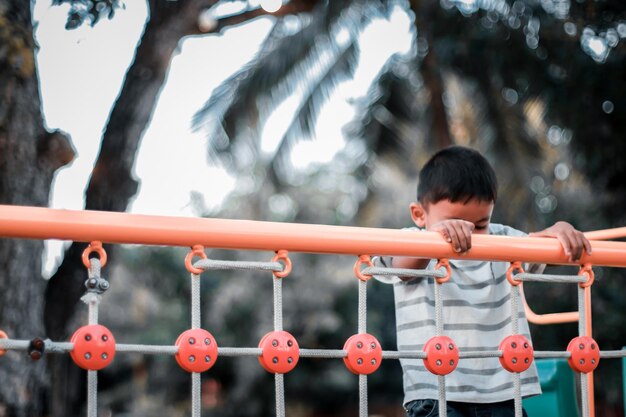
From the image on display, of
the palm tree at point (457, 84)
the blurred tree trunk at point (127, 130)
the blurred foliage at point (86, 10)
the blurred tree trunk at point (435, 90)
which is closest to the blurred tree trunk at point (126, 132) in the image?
the blurred tree trunk at point (127, 130)

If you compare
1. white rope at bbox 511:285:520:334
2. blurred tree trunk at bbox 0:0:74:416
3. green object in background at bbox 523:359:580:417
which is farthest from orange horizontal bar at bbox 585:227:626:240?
blurred tree trunk at bbox 0:0:74:416

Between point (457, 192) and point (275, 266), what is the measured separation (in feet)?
2.69

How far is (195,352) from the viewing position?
1.51 meters

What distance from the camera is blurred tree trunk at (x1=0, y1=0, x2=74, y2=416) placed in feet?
14.0

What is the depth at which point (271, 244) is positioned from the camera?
1.62 m

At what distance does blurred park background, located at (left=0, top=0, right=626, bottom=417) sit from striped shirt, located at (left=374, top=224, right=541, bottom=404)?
6.10 ft

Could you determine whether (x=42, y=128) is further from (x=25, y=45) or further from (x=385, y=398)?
(x=385, y=398)

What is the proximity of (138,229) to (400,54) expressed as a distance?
951 cm

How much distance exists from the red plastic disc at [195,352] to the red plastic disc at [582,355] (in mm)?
908

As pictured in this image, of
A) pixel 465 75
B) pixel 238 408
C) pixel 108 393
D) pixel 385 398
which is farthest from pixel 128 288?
pixel 465 75

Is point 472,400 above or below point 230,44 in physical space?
below

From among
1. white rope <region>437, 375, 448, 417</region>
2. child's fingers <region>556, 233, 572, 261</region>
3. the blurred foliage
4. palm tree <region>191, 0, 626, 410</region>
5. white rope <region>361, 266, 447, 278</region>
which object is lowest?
white rope <region>437, 375, 448, 417</region>

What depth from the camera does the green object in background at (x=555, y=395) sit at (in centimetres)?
314

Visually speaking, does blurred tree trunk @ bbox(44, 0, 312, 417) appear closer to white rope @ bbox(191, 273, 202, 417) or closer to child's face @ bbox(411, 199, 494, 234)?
child's face @ bbox(411, 199, 494, 234)
